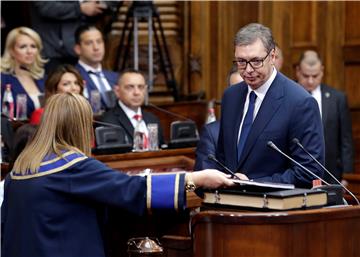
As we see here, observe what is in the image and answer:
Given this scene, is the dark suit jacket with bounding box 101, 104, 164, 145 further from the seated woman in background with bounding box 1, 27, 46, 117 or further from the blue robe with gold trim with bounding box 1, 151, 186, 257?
the blue robe with gold trim with bounding box 1, 151, 186, 257

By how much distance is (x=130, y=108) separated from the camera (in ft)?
21.8

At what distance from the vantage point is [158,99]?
8367 millimetres

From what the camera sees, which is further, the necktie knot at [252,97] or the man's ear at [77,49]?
the man's ear at [77,49]

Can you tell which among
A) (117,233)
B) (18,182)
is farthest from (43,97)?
(18,182)

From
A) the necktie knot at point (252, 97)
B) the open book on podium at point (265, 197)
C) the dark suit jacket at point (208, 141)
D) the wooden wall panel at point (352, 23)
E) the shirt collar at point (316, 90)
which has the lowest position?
the open book on podium at point (265, 197)

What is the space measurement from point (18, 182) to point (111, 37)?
188 inches

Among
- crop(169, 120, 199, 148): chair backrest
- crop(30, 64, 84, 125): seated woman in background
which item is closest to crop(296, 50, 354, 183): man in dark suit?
crop(169, 120, 199, 148): chair backrest

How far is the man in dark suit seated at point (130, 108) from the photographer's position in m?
6.55

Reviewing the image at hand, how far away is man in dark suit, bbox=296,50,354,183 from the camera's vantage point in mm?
6812

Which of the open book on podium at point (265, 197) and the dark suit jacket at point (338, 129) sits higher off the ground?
the dark suit jacket at point (338, 129)

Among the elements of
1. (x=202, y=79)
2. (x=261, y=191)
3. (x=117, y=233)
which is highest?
(x=202, y=79)

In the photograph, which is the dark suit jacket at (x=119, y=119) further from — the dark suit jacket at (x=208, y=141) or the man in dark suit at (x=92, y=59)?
the dark suit jacket at (x=208, y=141)

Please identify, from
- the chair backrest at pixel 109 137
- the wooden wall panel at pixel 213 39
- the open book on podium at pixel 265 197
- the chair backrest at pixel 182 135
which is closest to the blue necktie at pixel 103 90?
the chair backrest at pixel 182 135

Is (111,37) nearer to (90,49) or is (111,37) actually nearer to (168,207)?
(90,49)
